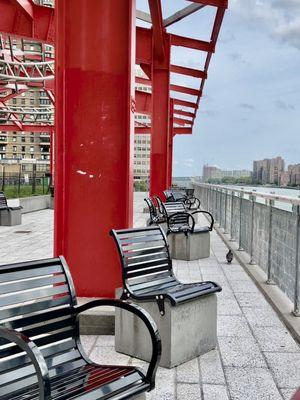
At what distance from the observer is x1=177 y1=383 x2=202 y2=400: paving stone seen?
10.9ft

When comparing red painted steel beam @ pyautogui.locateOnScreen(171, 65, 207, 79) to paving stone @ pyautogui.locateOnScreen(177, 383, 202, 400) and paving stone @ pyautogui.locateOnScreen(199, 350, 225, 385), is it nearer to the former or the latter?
paving stone @ pyautogui.locateOnScreen(199, 350, 225, 385)

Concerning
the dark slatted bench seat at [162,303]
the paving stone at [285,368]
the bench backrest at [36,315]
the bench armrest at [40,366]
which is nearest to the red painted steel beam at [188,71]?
the dark slatted bench seat at [162,303]

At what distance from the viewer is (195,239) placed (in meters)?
8.82

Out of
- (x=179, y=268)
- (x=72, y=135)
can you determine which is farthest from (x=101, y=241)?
(x=179, y=268)

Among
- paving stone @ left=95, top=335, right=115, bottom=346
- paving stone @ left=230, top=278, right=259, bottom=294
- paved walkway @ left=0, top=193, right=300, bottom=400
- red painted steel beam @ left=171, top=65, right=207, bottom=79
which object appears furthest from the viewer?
red painted steel beam @ left=171, top=65, right=207, bottom=79

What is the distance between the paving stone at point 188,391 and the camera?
3.33 metres

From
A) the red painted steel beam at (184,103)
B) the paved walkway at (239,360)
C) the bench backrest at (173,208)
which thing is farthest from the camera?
the red painted steel beam at (184,103)

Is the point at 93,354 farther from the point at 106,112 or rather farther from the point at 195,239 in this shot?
the point at 195,239

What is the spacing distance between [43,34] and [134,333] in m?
8.91

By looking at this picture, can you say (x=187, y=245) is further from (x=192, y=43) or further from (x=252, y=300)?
(x=192, y=43)

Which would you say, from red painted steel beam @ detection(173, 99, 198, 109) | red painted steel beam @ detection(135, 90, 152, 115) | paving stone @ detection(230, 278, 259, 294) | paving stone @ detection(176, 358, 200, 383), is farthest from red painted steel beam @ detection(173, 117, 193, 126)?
paving stone @ detection(176, 358, 200, 383)

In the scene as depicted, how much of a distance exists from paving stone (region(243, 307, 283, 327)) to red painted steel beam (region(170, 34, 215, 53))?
10.5m

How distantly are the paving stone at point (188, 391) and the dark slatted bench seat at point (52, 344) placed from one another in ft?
3.01

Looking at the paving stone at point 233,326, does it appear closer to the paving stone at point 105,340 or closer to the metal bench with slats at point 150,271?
the metal bench with slats at point 150,271
